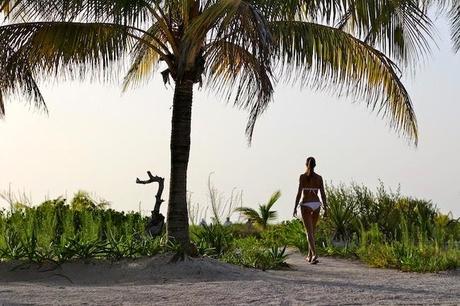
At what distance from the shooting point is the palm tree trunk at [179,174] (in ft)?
39.1

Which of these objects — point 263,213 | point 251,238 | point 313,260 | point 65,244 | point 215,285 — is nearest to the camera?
point 215,285

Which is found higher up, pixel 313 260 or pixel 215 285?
pixel 313 260

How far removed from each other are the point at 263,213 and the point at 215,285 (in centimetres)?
1841

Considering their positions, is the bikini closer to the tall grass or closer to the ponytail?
the ponytail

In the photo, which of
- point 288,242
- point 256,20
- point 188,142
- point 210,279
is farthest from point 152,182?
point 256,20

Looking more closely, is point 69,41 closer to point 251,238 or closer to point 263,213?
point 251,238

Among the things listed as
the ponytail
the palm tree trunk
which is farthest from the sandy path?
the ponytail

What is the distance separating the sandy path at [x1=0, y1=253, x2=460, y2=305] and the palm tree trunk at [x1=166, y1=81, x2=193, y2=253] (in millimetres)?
815

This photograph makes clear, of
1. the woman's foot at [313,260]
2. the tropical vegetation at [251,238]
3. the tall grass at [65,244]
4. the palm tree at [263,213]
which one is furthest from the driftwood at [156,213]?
the palm tree at [263,213]

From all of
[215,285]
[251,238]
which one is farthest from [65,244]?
[251,238]

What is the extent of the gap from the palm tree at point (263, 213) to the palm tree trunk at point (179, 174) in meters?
15.5

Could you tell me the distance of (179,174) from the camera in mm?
11883

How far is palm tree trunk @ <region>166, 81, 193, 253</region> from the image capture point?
39.1 feet

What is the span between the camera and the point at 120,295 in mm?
8484
